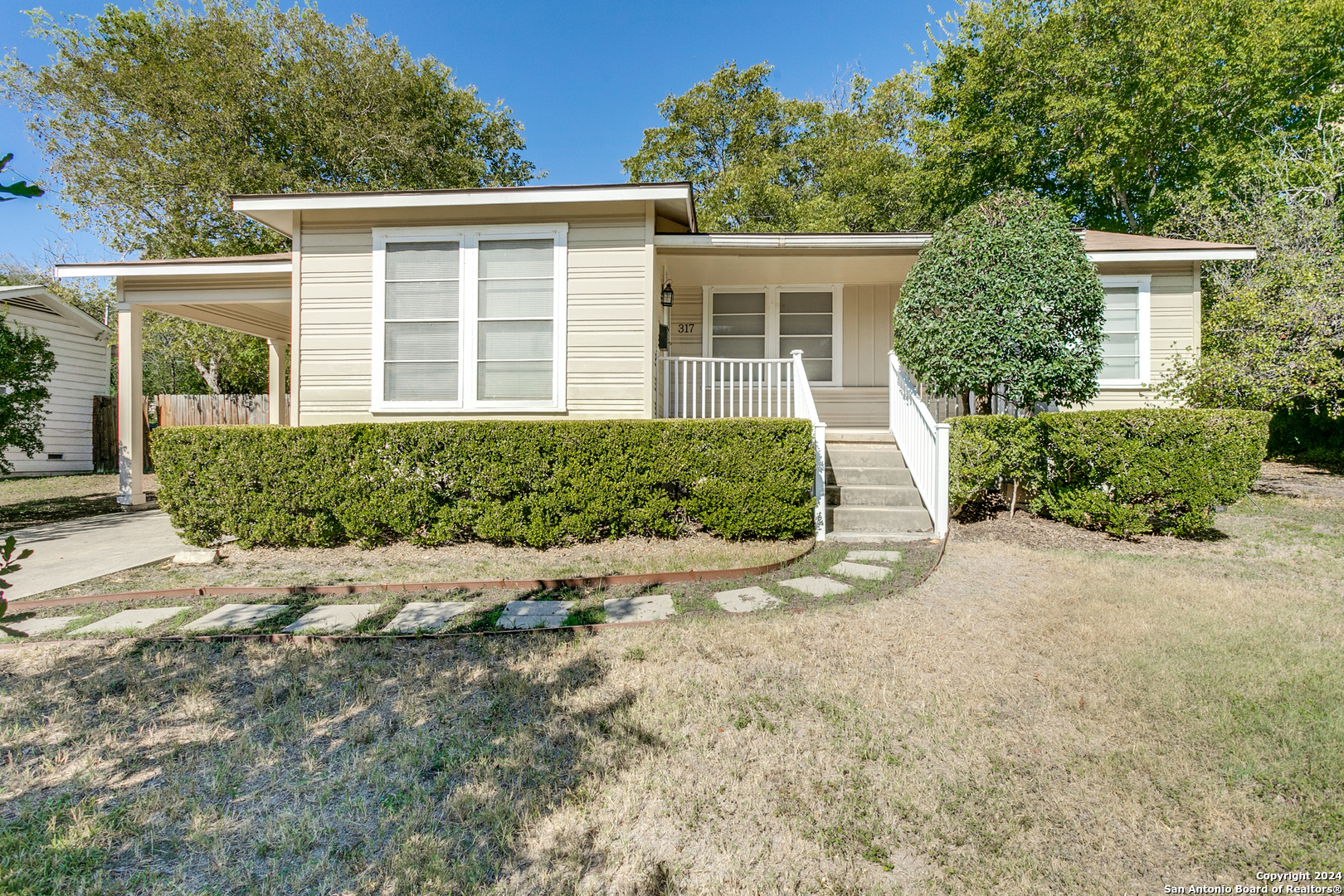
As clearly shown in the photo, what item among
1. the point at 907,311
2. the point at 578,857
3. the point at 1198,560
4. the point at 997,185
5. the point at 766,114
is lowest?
the point at 578,857

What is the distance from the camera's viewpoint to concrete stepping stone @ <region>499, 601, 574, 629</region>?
11.5 ft

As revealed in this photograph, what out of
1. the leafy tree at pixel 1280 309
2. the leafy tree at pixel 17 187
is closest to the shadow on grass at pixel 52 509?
the leafy tree at pixel 17 187

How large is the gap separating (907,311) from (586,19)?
15.3 meters

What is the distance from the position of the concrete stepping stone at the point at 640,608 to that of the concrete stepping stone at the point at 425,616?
3.28ft

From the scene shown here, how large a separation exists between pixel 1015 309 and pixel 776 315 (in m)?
3.87

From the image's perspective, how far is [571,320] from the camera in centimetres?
627

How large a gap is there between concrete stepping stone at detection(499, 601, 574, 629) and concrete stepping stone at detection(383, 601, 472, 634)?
0.33 meters

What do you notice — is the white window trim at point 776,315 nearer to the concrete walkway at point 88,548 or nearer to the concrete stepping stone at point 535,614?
the concrete stepping stone at point 535,614

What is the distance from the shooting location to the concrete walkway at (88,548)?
4613 mm

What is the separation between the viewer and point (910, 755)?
7.09ft

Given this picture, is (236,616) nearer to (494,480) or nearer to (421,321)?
(494,480)

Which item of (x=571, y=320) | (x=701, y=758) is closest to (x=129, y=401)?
(x=571, y=320)

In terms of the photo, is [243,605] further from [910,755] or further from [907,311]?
[907,311]

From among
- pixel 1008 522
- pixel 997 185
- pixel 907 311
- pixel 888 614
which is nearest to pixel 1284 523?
pixel 1008 522
